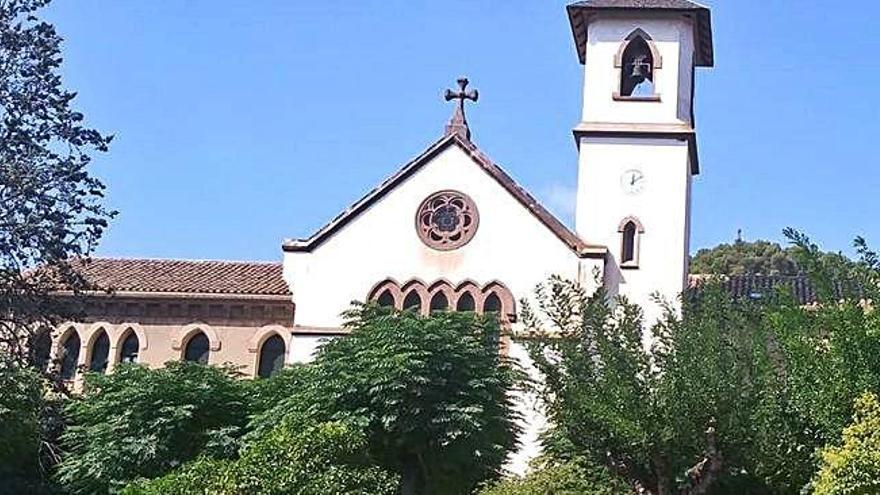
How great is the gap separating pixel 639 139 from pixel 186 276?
12.0m

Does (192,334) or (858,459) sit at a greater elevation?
(192,334)

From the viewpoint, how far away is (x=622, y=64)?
3809 cm


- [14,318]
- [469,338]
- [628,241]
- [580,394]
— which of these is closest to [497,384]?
[469,338]

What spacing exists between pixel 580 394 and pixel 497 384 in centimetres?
499

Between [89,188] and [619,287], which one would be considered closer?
[89,188]

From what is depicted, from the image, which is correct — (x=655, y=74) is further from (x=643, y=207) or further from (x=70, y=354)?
(x=70, y=354)

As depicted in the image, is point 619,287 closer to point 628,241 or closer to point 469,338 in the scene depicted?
point 628,241

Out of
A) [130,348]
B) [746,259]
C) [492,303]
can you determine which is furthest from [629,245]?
[746,259]

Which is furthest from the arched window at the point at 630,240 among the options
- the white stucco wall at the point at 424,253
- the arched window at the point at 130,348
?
the arched window at the point at 130,348

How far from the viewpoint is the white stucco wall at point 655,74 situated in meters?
37.6

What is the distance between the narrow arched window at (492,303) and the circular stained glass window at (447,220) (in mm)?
1465

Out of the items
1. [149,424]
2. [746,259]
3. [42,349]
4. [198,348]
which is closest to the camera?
[149,424]

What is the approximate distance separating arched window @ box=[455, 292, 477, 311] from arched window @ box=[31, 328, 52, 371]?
9.46m

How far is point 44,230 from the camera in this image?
28422 millimetres
